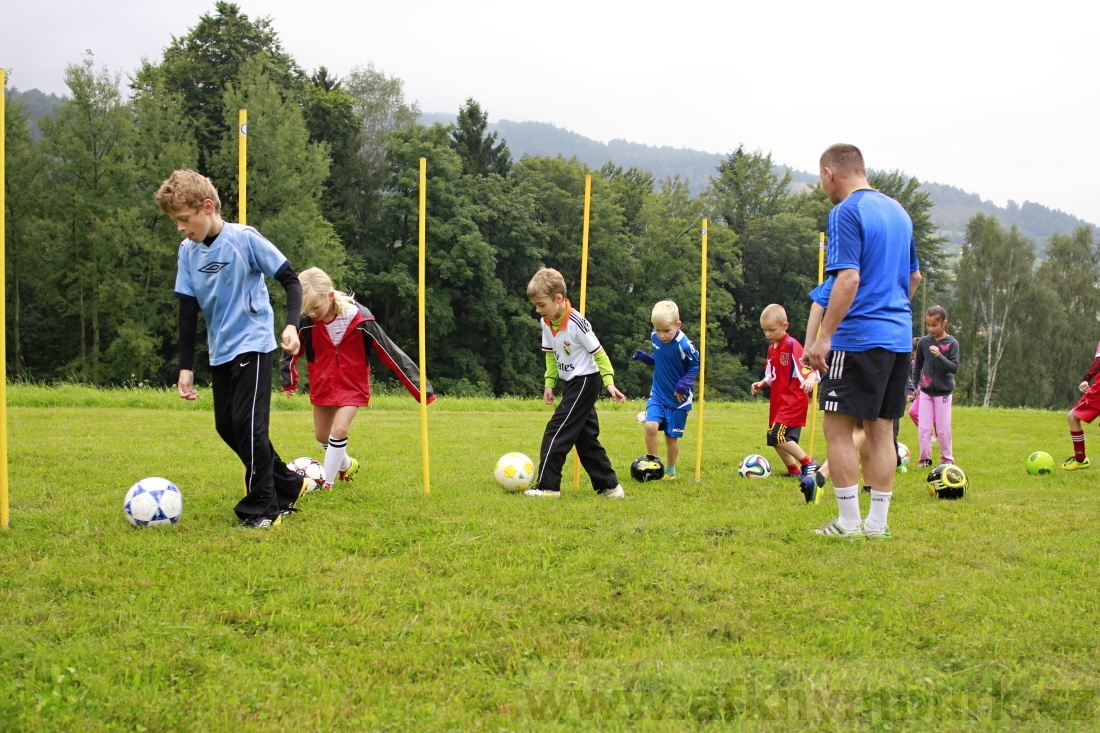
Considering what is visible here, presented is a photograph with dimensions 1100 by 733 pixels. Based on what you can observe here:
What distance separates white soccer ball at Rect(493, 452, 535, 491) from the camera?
724cm

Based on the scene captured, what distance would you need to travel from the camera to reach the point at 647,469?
8.52 meters

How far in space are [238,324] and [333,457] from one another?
192cm

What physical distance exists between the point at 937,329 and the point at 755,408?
1406 cm

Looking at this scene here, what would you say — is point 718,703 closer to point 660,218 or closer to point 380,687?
point 380,687

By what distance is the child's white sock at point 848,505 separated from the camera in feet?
18.0

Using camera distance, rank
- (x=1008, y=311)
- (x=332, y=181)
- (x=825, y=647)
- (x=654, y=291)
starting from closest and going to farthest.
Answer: (x=825, y=647) → (x=332, y=181) → (x=654, y=291) → (x=1008, y=311)

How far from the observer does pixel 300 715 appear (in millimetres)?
2779

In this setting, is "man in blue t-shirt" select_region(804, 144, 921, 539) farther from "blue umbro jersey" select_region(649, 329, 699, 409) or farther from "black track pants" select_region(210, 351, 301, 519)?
"black track pants" select_region(210, 351, 301, 519)

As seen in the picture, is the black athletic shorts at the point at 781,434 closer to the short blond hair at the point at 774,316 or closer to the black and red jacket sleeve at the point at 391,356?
the short blond hair at the point at 774,316

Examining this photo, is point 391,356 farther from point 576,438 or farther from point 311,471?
point 576,438

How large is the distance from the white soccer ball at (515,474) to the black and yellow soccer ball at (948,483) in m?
3.72

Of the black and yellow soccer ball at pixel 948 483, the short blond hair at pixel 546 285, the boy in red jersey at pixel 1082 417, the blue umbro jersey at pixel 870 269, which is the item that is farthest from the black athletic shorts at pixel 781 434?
the boy in red jersey at pixel 1082 417

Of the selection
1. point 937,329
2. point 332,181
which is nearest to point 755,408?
point 937,329

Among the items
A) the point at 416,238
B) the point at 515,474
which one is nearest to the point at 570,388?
the point at 515,474
